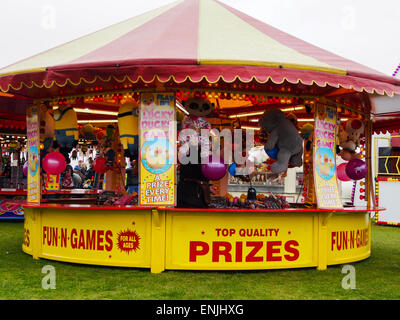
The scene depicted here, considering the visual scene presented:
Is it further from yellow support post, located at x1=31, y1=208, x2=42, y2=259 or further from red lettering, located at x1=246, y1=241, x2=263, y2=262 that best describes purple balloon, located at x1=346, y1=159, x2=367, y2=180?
yellow support post, located at x1=31, y1=208, x2=42, y2=259

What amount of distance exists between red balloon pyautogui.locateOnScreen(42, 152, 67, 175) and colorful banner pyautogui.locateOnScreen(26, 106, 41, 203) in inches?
8.9

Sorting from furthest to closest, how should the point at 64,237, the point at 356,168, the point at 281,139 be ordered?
1. the point at 356,168
2. the point at 281,139
3. the point at 64,237

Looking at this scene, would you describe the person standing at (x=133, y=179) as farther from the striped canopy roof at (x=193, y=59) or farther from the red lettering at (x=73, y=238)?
the striped canopy roof at (x=193, y=59)

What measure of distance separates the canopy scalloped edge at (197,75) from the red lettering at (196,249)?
2.28m

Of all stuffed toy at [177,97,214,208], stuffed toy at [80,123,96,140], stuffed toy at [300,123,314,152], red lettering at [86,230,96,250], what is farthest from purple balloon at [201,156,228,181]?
stuffed toy at [80,123,96,140]

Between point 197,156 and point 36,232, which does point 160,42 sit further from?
point 36,232

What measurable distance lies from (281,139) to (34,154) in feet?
13.1

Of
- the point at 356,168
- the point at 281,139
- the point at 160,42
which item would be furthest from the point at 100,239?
the point at 356,168

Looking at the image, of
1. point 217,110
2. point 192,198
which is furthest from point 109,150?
point 192,198

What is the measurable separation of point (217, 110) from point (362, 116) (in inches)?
118

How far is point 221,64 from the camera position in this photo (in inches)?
237

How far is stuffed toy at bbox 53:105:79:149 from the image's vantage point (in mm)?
7922

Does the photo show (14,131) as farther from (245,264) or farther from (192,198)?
(245,264)

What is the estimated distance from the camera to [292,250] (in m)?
7.10
